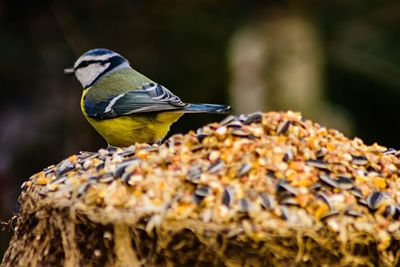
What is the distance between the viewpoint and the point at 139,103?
4.83 meters

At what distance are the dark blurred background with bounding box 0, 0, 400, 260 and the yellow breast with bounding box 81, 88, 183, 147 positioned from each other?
3.25 meters

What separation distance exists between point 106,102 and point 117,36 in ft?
15.3

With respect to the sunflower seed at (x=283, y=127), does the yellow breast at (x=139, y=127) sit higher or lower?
lower

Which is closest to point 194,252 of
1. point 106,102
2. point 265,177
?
point 265,177

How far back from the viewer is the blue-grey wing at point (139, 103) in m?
4.78

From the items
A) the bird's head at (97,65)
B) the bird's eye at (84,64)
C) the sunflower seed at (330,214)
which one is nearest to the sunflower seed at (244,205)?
the sunflower seed at (330,214)

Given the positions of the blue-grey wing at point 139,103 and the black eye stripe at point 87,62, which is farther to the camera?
the black eye stripe at point 87,62

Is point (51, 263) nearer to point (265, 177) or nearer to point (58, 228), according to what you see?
point (58, 228)

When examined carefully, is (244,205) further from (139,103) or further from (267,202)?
(139,103)

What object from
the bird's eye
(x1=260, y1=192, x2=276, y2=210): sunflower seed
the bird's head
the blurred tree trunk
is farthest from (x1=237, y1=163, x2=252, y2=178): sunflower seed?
the blurred tree trunk

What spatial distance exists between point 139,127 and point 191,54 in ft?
19.0

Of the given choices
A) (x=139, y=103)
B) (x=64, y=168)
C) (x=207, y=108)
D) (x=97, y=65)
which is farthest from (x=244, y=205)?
(x=97, y=65)

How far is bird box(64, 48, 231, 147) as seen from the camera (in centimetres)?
480

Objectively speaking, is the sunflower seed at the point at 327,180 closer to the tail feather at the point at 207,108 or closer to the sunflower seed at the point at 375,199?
the sunflower seed at the point at 375,199
